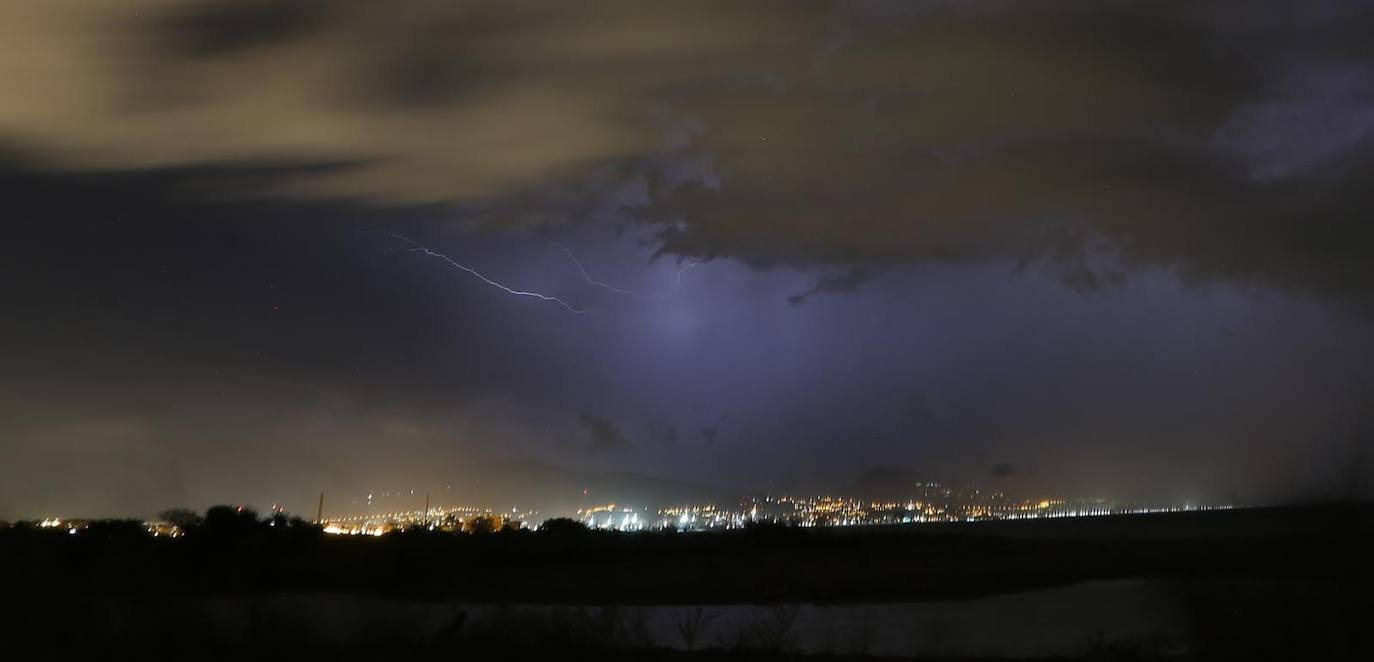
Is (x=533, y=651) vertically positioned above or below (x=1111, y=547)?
below

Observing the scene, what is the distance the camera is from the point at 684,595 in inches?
1555

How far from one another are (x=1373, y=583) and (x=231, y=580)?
40038mm

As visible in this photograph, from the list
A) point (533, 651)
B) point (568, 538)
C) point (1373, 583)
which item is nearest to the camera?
point (533, 651)

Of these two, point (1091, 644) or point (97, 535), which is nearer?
point (1091, 644)

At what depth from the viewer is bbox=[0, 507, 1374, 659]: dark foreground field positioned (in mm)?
20219

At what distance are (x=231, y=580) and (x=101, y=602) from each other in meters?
24.0

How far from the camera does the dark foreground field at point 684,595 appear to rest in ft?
66.3

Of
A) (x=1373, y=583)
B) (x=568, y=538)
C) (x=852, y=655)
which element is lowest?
(x=852, y=655)

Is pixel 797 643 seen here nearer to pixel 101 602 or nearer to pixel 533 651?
pixel 533 651

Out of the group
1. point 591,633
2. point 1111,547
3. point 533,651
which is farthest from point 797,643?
point 1111,547

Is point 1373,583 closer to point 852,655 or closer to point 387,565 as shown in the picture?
point 852,655

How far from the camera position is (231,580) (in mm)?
45406

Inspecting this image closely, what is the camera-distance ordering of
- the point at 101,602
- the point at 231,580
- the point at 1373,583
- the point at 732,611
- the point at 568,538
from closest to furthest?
1. the point at 101,602
2. the point at 1373,583
3. the point at 732,611
4. the point at 231,580
5. the point at 568,538

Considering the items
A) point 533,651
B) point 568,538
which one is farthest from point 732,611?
point 568,538
